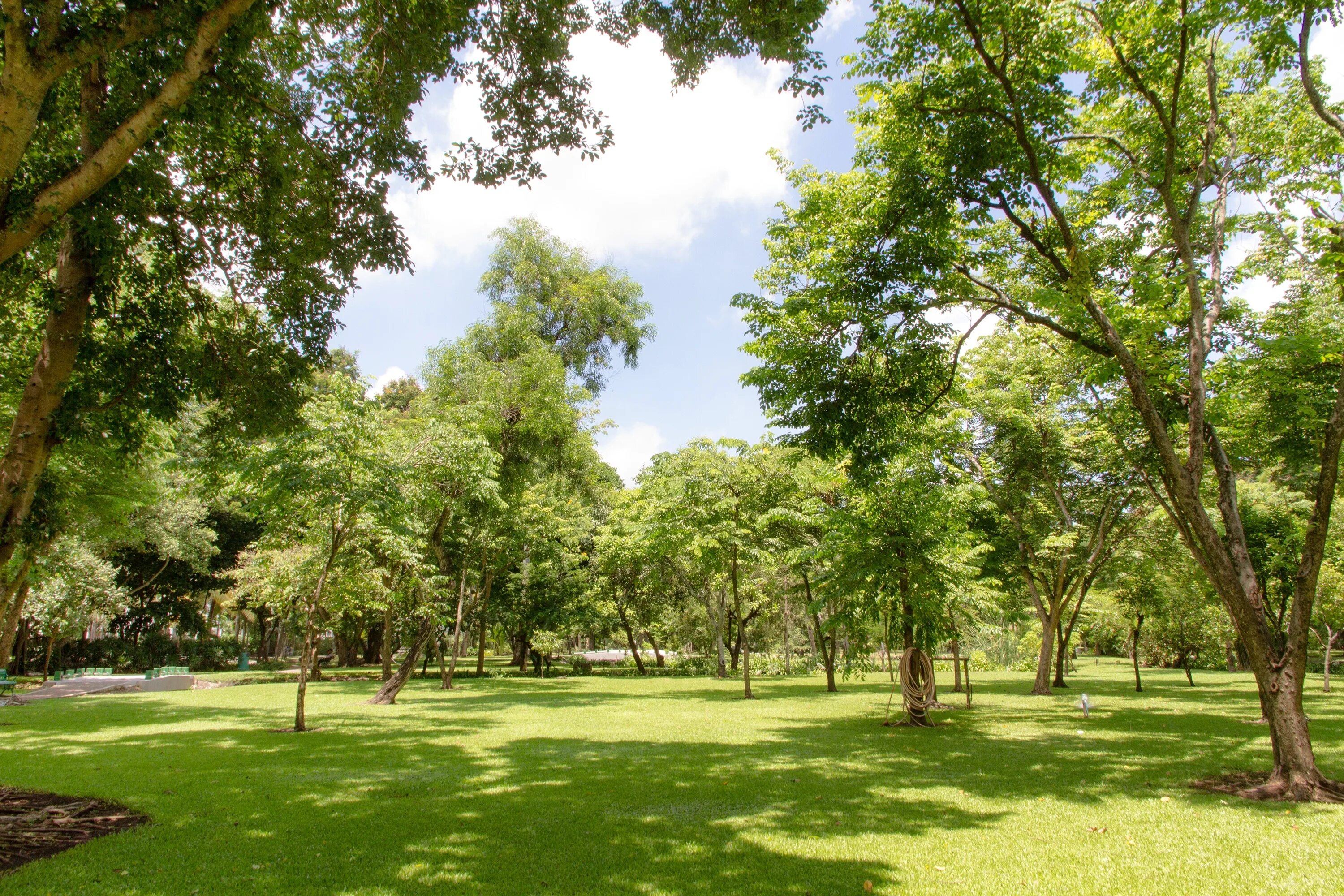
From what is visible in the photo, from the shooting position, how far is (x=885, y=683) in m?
27.1

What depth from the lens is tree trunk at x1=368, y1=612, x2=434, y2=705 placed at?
17969mm

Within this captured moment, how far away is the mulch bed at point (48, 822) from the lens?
17.6ft

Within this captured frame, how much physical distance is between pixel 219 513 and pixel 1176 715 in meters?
37.4

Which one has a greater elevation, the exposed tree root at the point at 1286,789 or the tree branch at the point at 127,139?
the tree branch at the point at 127,139

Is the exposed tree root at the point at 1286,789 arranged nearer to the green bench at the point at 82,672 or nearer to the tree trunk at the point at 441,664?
the tree trunk at the point at 441,664

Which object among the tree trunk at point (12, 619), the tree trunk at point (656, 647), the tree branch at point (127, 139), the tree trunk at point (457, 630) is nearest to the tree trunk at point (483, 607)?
the tree trunk at point (457, 630)

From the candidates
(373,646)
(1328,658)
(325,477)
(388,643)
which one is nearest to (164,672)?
(373,646)

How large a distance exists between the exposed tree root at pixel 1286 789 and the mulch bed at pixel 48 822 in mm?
11167

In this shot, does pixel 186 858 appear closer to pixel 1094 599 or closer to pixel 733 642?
pixel 733 642

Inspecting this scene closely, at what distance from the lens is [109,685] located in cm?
2244

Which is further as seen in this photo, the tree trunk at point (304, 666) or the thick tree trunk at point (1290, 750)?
the tree trunk at point (304, 666)

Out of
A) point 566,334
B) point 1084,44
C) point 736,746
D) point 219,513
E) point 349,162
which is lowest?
point 736,746

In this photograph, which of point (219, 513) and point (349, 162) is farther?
point (219, 513)

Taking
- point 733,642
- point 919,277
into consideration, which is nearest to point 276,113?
point 919,277
